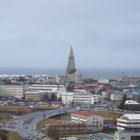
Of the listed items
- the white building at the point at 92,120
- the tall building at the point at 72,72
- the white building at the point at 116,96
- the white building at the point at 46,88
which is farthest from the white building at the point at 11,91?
the white building at the point at 92,120

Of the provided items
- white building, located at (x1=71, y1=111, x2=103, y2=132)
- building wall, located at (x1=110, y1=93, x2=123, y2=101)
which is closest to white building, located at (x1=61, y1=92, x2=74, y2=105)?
building wall, located at (x1=110, y1=93, x2=123, y2=101)

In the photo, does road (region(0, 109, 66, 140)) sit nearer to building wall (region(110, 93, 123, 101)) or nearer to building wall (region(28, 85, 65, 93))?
building wall (region(110, 93, 123, 101))

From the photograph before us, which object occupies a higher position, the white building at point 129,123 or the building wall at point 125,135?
the white building at point 129,123

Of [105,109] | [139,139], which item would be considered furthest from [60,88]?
[139,139]

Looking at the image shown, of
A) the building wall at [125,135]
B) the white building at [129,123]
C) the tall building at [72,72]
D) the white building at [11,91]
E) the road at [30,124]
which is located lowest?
the road at [30,124]

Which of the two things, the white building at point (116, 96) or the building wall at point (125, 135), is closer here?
the building wall at point (125, 135)

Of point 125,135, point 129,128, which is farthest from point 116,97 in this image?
point 125,135

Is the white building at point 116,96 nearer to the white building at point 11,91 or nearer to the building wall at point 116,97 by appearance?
the building wall at point 116,97

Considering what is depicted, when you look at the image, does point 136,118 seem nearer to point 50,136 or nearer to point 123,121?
point 123,121
